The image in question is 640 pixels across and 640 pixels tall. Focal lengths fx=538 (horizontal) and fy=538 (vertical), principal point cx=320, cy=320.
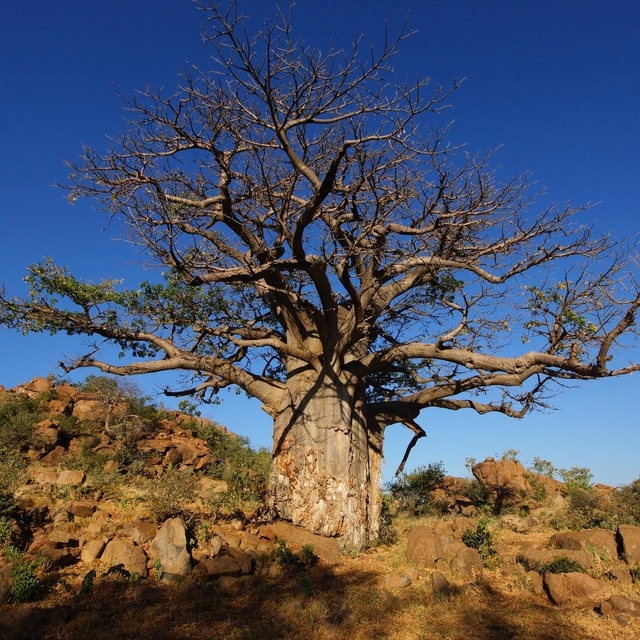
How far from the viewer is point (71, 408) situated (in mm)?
15836

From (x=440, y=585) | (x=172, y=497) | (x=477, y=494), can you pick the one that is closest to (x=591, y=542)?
(x=440, y=585)

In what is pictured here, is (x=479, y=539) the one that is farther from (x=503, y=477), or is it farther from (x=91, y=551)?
(x=503, y=477)

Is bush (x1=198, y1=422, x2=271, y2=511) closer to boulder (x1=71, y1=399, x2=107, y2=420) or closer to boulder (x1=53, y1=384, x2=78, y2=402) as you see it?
boulder (x1=71, y1=399, x2=107, y2=420)

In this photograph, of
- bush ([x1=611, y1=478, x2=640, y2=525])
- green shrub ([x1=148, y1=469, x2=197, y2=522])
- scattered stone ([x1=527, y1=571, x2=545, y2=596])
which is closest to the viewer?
scattered stone ([x1=527, y1=571, x2=545, y2=596])

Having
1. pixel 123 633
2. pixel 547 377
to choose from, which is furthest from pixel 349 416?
pixel 123 633

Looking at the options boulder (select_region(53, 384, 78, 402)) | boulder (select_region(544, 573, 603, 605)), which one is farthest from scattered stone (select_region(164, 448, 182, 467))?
boulder (select_region(544, 573, 603, 605))

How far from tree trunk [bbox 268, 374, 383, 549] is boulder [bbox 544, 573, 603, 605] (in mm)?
2997

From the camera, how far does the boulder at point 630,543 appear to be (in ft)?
21.5

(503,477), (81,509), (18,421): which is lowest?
(81,509)

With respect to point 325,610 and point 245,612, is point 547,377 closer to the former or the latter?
point 325,610

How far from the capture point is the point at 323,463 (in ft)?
26.4

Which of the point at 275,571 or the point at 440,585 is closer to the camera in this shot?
the point at 440,585

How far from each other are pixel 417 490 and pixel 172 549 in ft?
28.1

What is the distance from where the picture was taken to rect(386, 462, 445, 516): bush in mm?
12324
